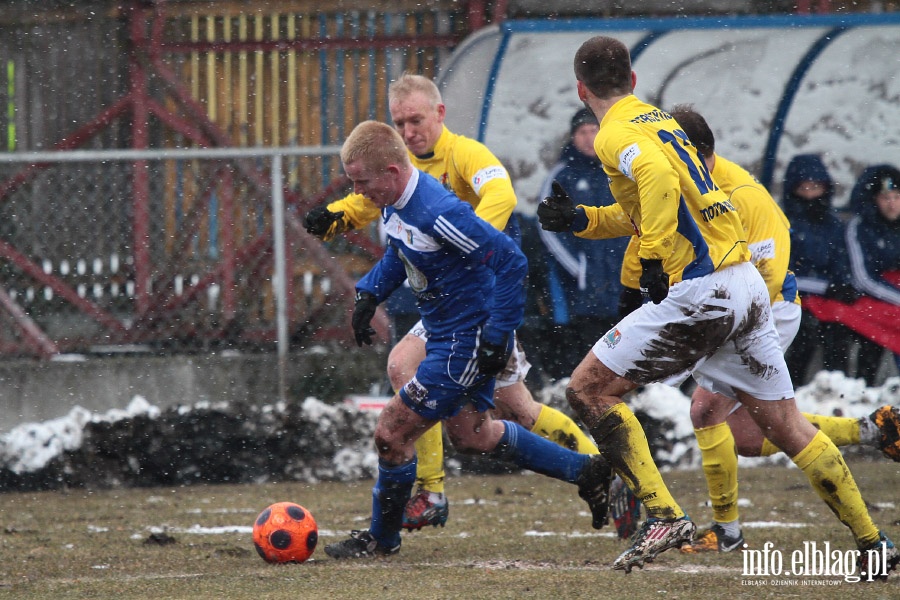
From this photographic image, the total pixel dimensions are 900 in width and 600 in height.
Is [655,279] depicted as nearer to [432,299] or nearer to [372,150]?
[432,299]

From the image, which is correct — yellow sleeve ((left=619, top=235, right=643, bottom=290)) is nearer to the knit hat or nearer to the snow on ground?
the snow on ground

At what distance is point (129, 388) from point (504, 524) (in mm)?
3702

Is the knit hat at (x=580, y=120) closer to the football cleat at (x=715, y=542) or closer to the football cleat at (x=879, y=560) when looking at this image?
the football cleat at (x=715, y=542)

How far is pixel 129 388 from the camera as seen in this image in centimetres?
927

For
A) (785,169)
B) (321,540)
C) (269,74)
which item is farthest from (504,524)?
(269,74)

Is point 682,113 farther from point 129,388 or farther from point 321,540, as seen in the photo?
point 129,388

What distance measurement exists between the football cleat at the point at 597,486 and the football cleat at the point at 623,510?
181 mm

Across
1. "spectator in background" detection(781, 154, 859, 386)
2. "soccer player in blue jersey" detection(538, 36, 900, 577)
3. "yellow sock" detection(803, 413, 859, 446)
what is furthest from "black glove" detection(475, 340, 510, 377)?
"spectator in background" detection(781, 154, 859, 386)

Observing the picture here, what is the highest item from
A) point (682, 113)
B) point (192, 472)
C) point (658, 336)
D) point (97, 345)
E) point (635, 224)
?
point (682, 113)

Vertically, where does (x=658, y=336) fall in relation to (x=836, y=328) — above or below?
above

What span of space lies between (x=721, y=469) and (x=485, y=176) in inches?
70.9

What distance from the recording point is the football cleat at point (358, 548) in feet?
18.1

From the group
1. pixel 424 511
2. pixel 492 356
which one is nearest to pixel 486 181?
pixel 492 356

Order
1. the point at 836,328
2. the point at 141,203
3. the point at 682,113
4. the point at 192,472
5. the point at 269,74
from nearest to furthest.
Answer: the point at 682,113
the point at 192,472
the point at 836,328
the point at 141,203
the point at 269,74
